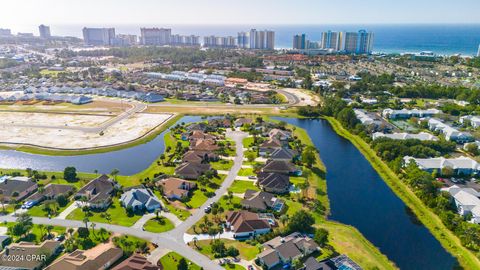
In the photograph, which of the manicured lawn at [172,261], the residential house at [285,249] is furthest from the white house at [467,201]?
the manicured lawn at [172,261]

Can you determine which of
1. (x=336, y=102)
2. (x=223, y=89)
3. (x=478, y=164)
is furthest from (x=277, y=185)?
(x=223, y=89)

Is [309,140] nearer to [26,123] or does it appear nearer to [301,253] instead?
[301,253]

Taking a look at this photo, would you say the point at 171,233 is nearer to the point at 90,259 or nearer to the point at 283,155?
the point at 90,259

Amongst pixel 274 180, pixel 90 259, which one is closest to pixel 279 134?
pixel 274 180

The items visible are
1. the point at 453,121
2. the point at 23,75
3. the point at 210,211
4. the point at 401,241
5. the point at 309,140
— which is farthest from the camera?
the point at 23,75

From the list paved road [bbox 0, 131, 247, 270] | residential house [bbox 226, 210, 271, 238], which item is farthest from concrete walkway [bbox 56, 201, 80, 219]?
residential house [bbox 226, 210, 271, 238]

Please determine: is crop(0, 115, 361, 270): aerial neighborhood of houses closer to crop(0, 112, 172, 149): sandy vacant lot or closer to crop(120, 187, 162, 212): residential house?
crop(120, 187, 162, 212): residential house
